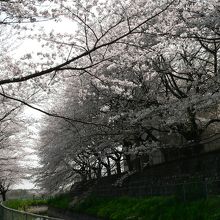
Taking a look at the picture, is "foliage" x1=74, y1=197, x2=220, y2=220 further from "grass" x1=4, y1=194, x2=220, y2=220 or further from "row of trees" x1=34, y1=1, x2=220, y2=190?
"row of trees" x1=34, y1=1, x2=220, y2=190

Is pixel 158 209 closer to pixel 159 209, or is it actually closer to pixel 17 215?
pixel 159 209

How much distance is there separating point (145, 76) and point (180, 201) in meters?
5.74

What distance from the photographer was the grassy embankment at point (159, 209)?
1286 centimetres

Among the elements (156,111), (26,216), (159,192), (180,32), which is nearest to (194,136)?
(156,111)

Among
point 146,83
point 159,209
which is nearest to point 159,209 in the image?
point 159,209

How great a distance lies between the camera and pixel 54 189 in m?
35.4

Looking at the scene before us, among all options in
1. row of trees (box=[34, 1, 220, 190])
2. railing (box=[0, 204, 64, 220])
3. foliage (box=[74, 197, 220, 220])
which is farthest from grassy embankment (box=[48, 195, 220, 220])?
railing (box=[0, 204, 64, 220])

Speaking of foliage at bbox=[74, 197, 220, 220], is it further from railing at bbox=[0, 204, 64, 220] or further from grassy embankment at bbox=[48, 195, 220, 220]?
railing at bbox=[0, 204, 64, 220]

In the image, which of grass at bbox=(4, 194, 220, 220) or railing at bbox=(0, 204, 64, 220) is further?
grass at bbox=(4, 194, 220, 220)

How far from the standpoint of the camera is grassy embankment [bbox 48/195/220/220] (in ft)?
42.2

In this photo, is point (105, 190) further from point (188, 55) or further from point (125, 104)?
point (188, 55)

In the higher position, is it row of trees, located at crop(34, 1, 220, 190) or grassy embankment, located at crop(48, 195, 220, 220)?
row of trees, located at crop(34, 1, 220, 190)

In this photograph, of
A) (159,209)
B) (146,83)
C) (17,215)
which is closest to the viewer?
(17,215)

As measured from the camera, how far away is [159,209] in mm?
15961
